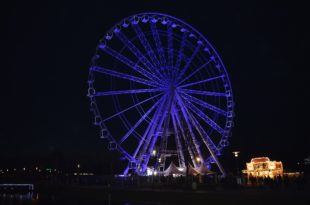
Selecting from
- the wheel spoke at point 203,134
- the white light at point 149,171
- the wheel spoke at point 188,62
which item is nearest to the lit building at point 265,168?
the wheel spoke at point 203,134

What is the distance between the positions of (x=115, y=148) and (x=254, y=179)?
39.3ft

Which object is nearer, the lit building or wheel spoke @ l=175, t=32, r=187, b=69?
wheel spoke @ l=175, t=32, r=187, b=69

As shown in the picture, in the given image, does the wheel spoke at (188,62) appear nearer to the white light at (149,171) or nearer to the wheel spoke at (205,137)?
the wheel spoke at (205,137)

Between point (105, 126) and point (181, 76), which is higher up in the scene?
point (181, 76)

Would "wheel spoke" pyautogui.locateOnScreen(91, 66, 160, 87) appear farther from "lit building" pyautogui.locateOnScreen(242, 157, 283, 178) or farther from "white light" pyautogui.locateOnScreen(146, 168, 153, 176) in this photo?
"lit building" pyautogui.locateOnScreen(242, 157, 283, 178)

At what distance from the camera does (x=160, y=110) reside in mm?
32875

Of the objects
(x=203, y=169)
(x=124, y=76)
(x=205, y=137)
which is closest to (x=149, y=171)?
(x=203, y=169)

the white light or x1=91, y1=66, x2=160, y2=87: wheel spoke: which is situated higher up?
x1=91, y1=66, x2=160, y2=87: wheel spoke

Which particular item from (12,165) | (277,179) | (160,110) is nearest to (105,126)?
(160,110)

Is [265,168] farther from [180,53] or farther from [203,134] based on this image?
[180,53]

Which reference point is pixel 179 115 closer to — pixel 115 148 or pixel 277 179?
pixel 115 148

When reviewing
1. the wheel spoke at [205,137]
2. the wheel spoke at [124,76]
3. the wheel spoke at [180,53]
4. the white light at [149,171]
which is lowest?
the white light at [149,171]

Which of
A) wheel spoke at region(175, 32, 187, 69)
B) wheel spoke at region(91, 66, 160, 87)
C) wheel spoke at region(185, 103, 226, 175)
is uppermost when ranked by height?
wheel spoke at region(175, 32, 187, 69)

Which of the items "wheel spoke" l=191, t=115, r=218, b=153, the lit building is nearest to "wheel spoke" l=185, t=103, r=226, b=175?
"wheel spoke" l=191, t=115, r=218, b=153
